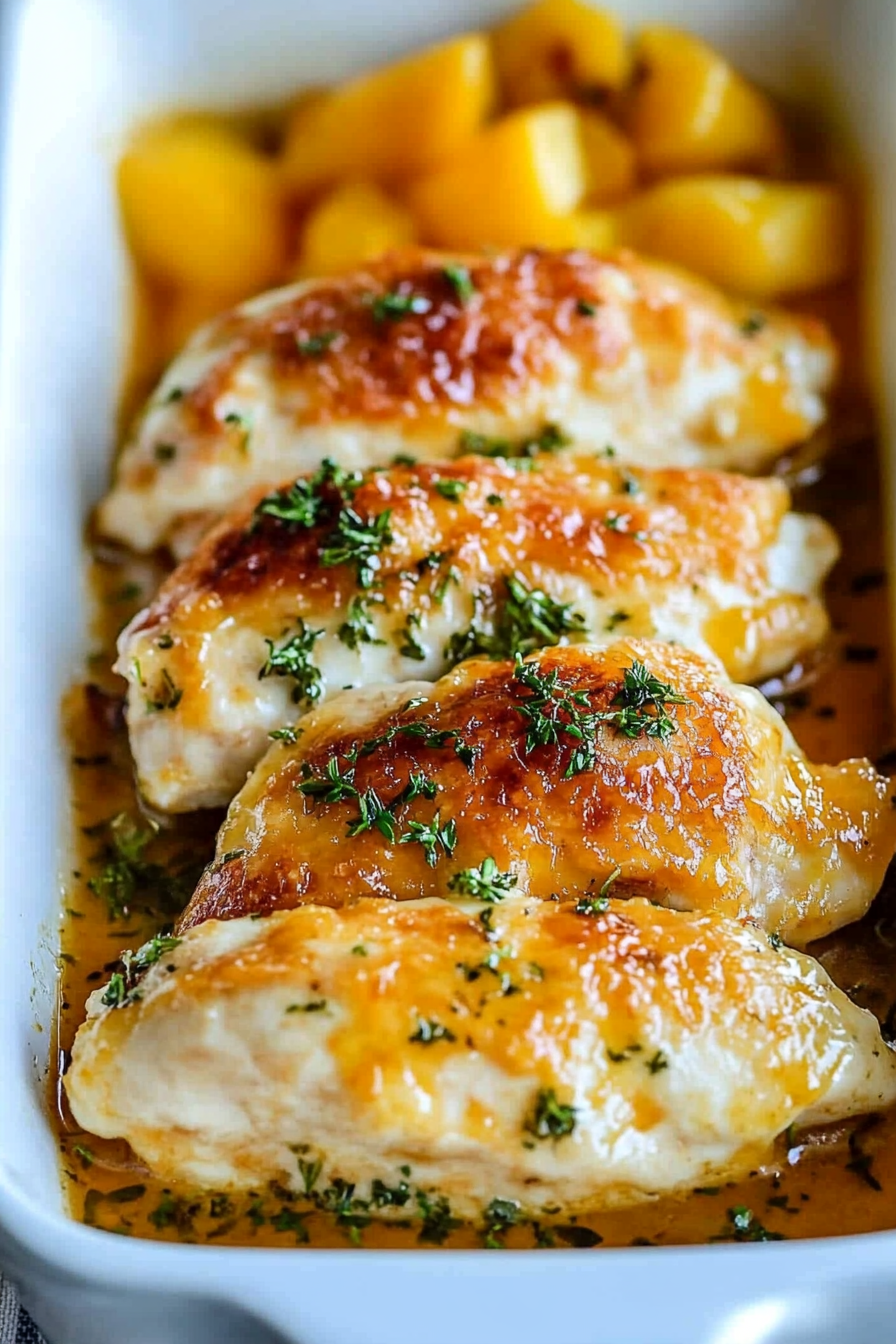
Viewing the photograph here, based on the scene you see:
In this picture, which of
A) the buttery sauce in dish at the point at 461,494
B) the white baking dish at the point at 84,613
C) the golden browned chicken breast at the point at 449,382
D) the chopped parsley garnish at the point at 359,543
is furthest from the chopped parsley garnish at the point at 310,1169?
the golden browned chicken breast at the point at 449,382

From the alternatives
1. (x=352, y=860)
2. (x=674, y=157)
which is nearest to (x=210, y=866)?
(x=352, y=860)

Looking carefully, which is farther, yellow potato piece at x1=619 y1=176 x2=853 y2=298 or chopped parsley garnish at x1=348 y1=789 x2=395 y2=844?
yellow potato piece at x1=619 y1=176 x2=853 y2=298

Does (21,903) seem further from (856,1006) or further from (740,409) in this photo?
(740,409)

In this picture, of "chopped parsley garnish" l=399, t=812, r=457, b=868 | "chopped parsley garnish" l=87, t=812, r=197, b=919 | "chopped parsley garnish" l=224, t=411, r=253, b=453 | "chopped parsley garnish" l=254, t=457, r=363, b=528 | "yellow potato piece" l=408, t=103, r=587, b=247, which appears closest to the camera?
"chopped parsley garnish" l=399, t=812, r=457, b=868

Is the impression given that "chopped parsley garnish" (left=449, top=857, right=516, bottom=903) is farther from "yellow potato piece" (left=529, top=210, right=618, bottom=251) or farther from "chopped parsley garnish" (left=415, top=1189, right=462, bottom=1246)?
"yellow potato piece" (left=529, top=210, right=618, bottom=251)

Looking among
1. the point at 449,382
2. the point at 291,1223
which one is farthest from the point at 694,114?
the point at 291,1223

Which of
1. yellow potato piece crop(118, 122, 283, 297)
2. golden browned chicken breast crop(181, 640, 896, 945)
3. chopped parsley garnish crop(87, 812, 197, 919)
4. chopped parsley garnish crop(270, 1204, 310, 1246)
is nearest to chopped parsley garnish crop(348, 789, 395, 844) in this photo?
golden browned chicken breast crop(181, 640, 896, 945)

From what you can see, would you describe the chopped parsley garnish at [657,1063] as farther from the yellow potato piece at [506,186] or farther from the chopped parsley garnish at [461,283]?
the yellow potato piece at [506,186]
